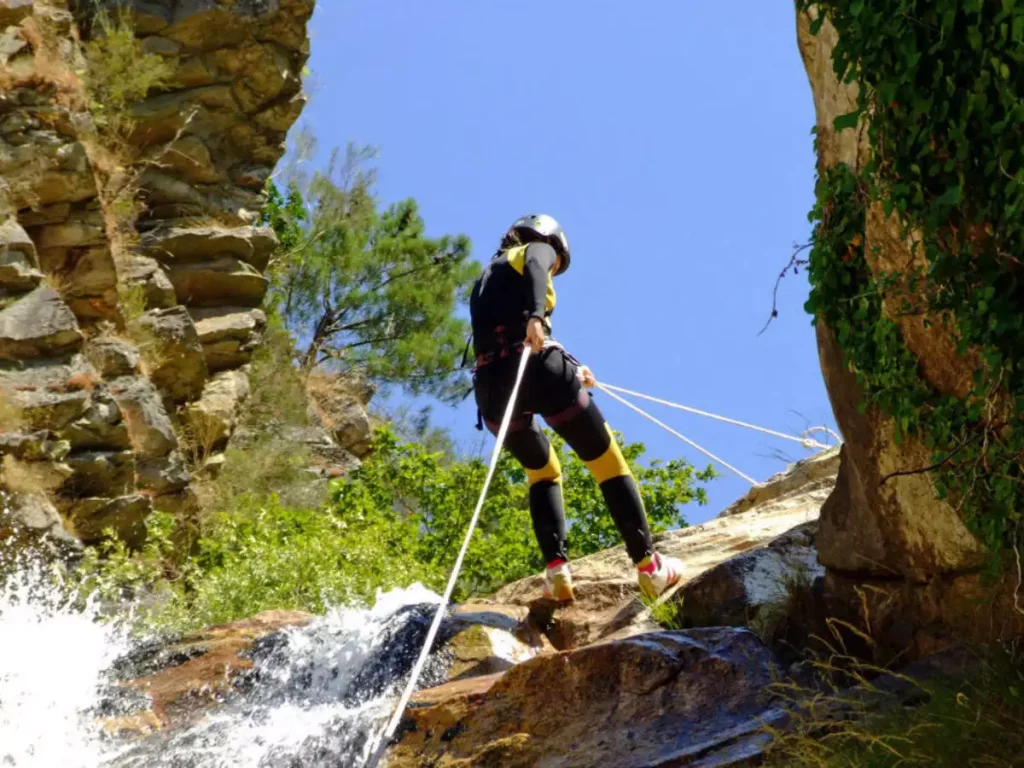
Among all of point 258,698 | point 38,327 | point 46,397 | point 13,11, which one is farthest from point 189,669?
point 13,11

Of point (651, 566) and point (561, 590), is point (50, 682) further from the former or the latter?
point (651, 566)

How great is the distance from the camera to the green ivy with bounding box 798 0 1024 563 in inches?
169

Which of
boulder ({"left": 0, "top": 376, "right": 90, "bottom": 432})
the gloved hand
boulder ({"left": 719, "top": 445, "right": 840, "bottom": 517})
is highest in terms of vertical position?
boulder ({"left": 0, "top": 376, "right": 90, "bottom": 432})

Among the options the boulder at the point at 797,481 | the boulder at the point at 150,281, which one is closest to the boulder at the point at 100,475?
the boulder at the point at 150,281

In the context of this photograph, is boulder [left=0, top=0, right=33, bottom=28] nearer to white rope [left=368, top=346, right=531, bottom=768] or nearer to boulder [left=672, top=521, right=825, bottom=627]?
white rope [left=368, top=346, right=531, bottom=768]

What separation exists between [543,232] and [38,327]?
7.15 m

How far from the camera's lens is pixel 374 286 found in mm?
25422

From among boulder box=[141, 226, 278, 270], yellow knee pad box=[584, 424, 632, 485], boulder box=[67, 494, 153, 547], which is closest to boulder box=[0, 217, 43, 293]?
boulder box=[67, 494, 153, 547]

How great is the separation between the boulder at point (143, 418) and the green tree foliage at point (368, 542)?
3.02 ft

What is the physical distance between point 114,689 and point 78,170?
8.64 m

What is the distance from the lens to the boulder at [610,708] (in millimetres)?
5152

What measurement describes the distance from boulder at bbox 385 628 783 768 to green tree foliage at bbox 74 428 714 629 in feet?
14.4

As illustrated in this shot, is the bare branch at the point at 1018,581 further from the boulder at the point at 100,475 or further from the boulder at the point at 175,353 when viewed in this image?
the boulder at the point at 175,353

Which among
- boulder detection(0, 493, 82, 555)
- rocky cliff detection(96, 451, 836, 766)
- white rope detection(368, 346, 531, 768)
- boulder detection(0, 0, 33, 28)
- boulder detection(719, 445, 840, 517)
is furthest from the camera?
boulder detection(0, 0, 33, 28)
